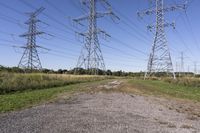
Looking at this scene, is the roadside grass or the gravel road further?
the roadside grass

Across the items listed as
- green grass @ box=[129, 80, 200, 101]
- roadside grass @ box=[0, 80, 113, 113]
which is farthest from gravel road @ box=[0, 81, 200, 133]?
green grass @ box=[129, 80, 200, 101]

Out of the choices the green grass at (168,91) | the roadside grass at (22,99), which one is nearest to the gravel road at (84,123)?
the roadside grass at (22,99)

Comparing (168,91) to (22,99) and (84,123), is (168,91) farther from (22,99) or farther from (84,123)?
(84,123)

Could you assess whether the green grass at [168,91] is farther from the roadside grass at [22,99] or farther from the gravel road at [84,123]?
the gravel road at [84,123]

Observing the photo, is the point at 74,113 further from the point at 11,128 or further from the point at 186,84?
the point at 186,84

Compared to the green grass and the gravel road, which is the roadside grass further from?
the green grass

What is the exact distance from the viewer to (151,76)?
188ft

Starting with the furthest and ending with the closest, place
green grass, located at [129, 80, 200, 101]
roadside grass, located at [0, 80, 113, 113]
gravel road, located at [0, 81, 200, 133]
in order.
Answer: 1. green grass, located at [129, 80, 200, 101]
2. roadside grass, located at [0, 80, 113, 113]
3. gravel road, located at [0, 81, 200, 133]

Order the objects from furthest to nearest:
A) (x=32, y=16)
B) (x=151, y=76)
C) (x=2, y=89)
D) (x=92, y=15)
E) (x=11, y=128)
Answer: (x=151, y=76), (x=92, y=15), (x=32, y=16), (x=2, y=89), (x=11, y=128)

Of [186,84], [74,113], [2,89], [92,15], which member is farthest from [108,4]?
[74,113]

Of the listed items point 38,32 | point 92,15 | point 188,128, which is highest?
point 92,15

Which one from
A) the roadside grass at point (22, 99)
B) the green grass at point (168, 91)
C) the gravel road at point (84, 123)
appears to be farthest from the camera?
the green grass at point (168, 91)

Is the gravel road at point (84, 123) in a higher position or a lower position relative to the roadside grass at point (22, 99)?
lower

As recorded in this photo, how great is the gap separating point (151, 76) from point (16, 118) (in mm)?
48896
